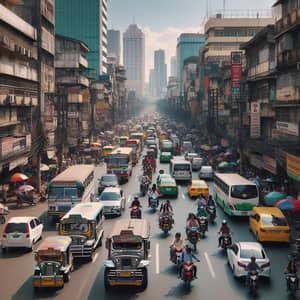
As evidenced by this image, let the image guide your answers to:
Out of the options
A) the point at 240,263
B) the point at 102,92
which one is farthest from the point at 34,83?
the point at 102,92

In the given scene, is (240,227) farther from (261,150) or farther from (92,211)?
(261,150)

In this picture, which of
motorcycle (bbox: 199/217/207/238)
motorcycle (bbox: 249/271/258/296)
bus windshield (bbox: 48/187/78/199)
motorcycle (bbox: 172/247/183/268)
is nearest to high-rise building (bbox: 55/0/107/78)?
bus windshield (bbox: 48/187/78/199)

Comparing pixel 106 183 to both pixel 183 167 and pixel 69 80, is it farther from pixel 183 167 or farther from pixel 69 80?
pixel 69 80

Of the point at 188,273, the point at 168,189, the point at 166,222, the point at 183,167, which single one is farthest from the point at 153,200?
the point at 188,273

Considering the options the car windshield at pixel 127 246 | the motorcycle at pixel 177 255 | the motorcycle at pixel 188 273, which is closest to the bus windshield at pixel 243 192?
the motorcycle at pixel 177 255

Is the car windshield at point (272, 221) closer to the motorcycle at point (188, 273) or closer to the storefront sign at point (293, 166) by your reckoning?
the motorcycle at point (188, 273)
